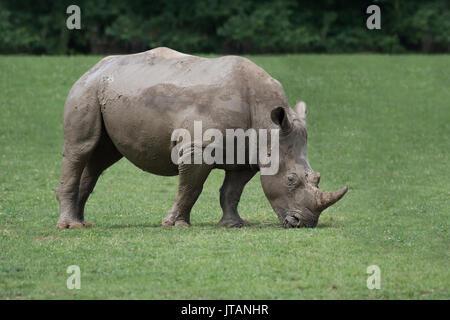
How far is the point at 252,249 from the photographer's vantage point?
10781 mm

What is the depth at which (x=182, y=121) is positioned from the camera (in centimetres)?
1234

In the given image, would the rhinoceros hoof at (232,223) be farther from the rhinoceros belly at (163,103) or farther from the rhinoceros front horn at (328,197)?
the rhinoceros front horn at (328,197)

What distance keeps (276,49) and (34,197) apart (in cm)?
2443

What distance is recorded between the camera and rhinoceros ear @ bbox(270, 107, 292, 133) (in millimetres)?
12102

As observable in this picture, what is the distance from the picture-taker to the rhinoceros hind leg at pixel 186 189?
12.4m

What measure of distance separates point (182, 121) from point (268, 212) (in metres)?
3.59

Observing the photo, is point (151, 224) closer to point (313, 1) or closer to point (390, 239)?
point (390, 239)

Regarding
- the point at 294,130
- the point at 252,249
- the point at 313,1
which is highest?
the point at 313,1

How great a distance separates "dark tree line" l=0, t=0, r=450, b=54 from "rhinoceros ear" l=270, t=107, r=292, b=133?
27550 mm

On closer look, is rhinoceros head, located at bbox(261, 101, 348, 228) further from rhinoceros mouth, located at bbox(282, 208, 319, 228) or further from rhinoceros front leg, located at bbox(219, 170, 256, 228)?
rhinoceros front leg, located at bbox(219, 170, 256, 228)

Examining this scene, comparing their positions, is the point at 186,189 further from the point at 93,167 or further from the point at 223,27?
the point at 223,27

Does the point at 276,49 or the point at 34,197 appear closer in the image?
Result: the point at 34,197

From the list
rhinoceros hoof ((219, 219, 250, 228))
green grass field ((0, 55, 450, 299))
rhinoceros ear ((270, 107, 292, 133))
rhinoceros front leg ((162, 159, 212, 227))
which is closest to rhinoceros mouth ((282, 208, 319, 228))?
green grass field ((0, 55, 450, 299))

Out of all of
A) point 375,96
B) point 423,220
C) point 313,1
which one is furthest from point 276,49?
point 423,220
